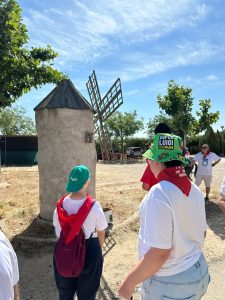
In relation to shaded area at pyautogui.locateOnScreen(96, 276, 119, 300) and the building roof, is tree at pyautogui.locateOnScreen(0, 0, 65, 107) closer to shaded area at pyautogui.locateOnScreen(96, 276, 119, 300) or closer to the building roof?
the building roof

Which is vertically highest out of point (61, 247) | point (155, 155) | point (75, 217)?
point (155, 155)

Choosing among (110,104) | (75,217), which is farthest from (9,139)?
(75,217)

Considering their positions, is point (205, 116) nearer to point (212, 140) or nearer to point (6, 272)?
point (212, 140)

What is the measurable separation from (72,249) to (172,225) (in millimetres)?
1335

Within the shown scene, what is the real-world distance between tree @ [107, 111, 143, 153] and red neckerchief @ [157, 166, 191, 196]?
A: 42083 millimetres

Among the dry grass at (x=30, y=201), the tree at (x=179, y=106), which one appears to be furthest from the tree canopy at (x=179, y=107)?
the dry grass at (x=30, y=201)

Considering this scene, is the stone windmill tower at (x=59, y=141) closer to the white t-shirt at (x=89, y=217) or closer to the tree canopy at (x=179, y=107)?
the white t-shirt at (x=89, y=217)

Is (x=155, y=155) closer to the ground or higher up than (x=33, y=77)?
closer to the ground

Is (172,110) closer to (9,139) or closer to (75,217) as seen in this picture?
(9,139)

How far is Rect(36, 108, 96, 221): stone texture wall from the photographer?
755 centimetres

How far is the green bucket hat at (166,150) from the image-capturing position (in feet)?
7.36

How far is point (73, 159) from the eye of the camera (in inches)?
299

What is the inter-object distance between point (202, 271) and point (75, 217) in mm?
1359

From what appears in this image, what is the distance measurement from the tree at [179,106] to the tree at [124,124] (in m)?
17.3
